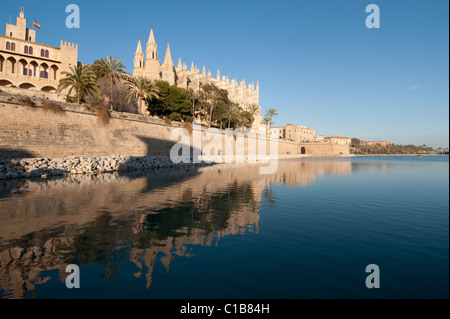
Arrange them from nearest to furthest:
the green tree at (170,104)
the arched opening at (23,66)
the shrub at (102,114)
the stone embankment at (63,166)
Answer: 1. the stone embankment at (63,166)
2. the shrub at (102,114)
3. the arched opening at (23,66)
4. the green tree at (170,104)

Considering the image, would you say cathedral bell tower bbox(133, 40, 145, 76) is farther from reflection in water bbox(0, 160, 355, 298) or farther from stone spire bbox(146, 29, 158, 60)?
reflection in water bbox(0, 160, 355, 298)

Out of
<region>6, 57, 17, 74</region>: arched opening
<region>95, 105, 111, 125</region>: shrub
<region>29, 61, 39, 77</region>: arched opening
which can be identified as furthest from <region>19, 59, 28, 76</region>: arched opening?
<region>95, 105, 111, 125</region>: shrub

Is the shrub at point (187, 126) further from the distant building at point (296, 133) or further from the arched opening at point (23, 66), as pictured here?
A: the distant building at point (296, 133)

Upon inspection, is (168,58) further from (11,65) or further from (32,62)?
(11,65)

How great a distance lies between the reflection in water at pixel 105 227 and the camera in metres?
4.99

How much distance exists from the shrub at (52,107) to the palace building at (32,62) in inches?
994

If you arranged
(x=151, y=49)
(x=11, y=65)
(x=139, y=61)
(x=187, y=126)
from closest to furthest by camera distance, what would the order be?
(x=187, y=126) < (x=11, y=65) < (x=151, y=49) < (x=139, y=61)

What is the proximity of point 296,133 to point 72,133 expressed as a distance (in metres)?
113

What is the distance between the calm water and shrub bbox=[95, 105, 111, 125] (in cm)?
1654

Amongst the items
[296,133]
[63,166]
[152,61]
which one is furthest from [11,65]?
[296,133]

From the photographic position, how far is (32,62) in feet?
138

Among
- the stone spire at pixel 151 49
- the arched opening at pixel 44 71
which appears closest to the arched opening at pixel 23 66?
the arched opening at pixel 44 71
